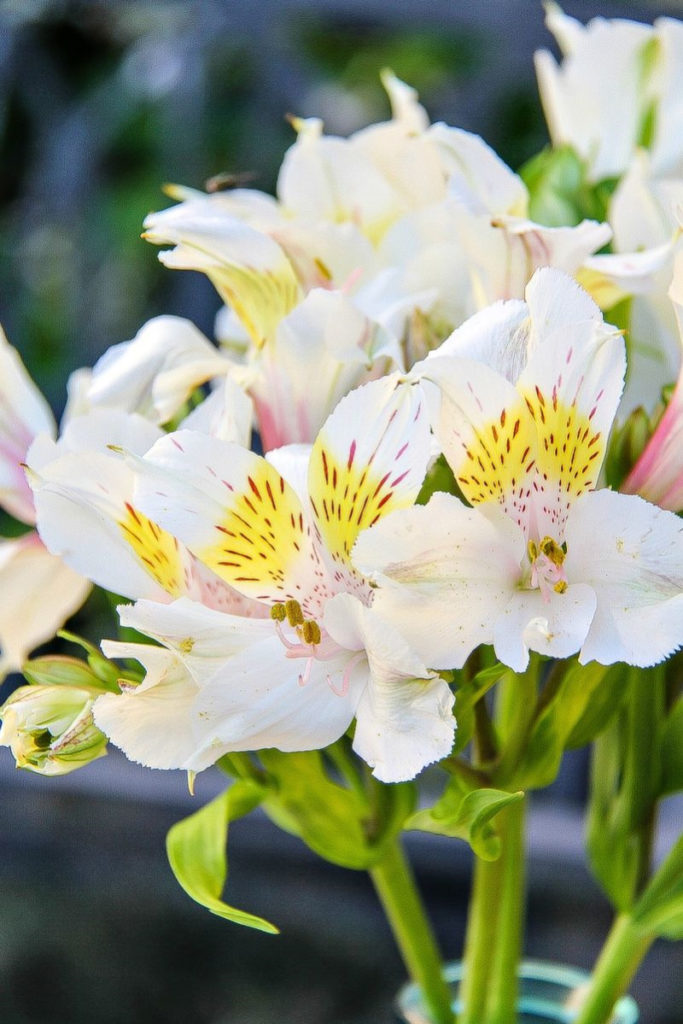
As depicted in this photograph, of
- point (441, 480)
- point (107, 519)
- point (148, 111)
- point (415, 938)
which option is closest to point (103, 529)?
point (107, 519)

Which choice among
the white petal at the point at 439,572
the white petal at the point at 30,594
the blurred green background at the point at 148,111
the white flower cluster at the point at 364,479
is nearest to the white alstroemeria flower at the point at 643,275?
the white flower cluster at the point at 364,479

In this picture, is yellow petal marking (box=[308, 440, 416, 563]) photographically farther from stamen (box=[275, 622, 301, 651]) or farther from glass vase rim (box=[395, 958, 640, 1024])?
glass vase rim (box=[395, 958, 640, 1024])

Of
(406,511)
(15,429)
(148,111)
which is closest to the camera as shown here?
(406,511)

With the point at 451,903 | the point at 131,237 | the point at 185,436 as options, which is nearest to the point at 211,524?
the point at 185,436

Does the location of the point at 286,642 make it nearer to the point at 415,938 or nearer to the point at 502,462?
the point at 502,462

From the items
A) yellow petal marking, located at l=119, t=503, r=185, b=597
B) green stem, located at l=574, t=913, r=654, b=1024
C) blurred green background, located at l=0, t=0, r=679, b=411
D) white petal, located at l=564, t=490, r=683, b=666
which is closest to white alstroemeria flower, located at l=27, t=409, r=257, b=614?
yellow petal marking, located at l=119, t=503, r=185, b=597

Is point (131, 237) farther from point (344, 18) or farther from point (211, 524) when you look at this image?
point (211, 524)

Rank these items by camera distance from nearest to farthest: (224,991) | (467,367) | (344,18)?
(467,367), (224,991), (344,18)
